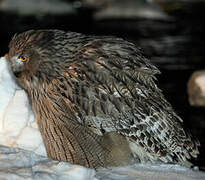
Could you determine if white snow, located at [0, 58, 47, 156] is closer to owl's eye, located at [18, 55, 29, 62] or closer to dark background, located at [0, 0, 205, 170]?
owl's eye, located at [18, 55, 29, 62]

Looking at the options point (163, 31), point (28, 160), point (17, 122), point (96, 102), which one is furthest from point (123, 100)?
point (163, 31)

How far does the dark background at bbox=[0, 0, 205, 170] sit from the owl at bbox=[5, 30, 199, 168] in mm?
1996

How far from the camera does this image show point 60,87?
4.16 m

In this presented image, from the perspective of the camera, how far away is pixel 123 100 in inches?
162

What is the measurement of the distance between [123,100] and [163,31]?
12.0m

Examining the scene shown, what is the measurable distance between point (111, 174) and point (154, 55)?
8.69 metres

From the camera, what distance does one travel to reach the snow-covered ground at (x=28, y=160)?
Answer: 3697mm

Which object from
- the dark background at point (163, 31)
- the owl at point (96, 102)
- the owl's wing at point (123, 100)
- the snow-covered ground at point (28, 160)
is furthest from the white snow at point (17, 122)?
the dark background at point (163, 31)

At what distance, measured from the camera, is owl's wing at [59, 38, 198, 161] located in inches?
161

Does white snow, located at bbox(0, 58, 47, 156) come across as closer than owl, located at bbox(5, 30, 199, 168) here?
No

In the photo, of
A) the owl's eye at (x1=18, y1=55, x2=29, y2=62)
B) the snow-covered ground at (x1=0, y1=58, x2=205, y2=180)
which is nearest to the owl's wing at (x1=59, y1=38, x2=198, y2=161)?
the snow-covered ground at (x1=0, y1=58, x2=205, y2=180)

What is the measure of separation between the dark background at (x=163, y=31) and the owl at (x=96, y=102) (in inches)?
78.6

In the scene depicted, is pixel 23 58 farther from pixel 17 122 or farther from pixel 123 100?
pixel 123 100

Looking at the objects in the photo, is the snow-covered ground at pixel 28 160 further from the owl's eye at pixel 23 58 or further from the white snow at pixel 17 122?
the owl's eye at pixel 23 58
